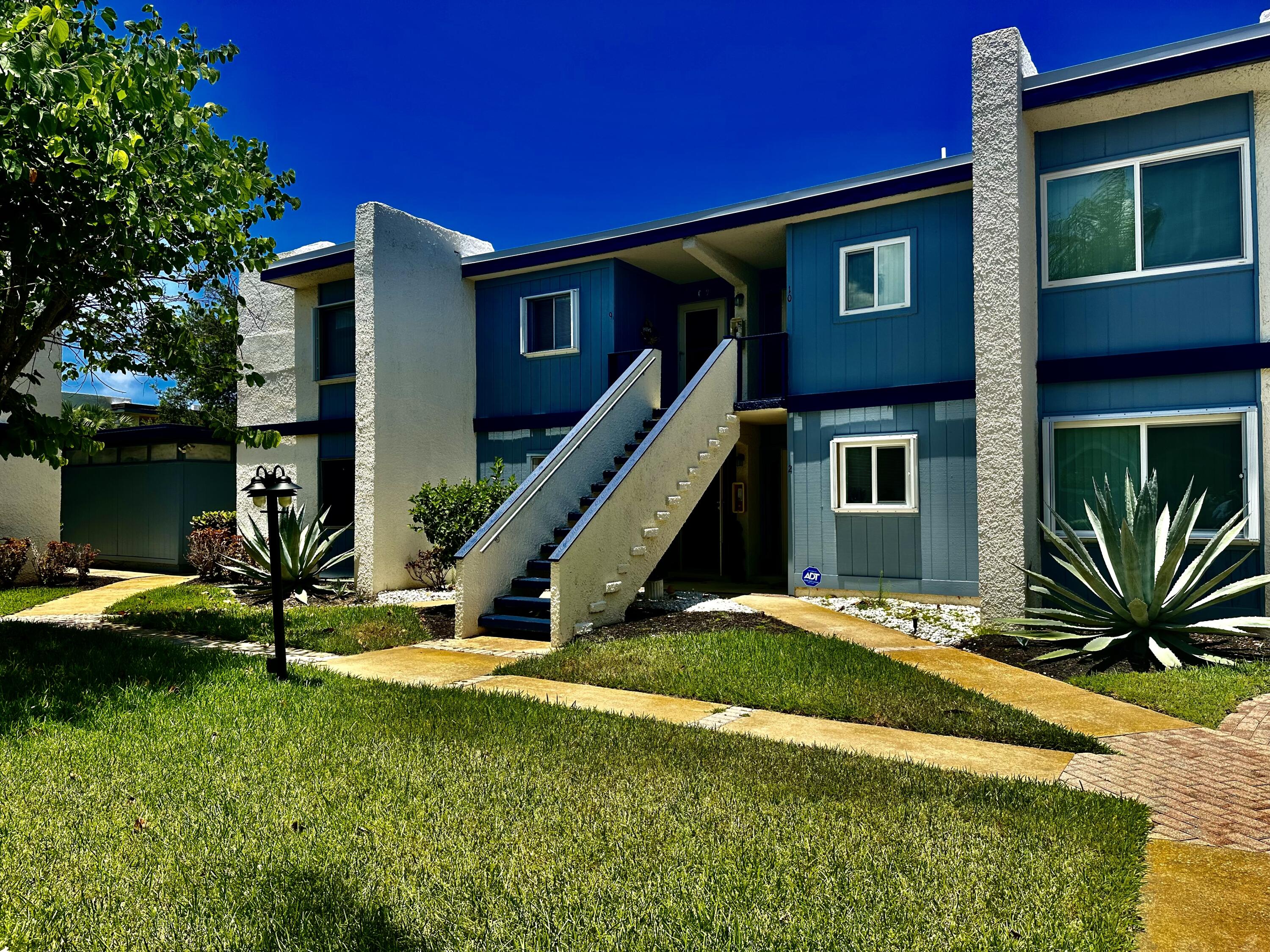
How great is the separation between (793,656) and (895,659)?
95 cm

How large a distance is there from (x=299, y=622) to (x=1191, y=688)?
899cm

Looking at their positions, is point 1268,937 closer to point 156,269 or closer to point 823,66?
point 156,269

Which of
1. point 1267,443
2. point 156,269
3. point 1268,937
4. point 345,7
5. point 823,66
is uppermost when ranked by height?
point 823,66

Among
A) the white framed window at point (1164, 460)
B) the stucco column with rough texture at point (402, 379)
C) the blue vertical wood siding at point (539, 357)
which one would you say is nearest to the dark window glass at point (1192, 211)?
the white framed window at point (1164, 460)

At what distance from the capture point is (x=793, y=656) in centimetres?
745

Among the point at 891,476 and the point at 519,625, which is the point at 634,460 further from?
the point at 891,476

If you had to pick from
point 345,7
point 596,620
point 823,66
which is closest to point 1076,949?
point 596,620

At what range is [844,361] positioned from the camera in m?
11.7

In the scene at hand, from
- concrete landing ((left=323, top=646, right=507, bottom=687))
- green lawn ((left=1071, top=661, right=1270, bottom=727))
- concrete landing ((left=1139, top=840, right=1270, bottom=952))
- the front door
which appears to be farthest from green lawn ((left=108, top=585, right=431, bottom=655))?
concrete landing ((left=1139, top=840, right=1270, bottom=952))

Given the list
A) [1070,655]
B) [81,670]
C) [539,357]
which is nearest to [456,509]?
[539,357]

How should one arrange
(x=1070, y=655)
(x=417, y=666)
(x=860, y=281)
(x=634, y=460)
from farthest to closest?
(x=860, y=281) → (x=634, y=460) → (x=417, y=666) → (x=1070, y=655)

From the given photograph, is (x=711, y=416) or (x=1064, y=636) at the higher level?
(x=711, y=416)

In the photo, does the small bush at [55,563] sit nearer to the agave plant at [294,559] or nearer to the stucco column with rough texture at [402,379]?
the agave plant at [294,559]

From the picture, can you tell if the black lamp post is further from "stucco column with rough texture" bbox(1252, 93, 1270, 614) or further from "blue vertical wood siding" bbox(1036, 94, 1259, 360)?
"stucco column with rough texture" bbox(1252, 93, 1270, 614)
